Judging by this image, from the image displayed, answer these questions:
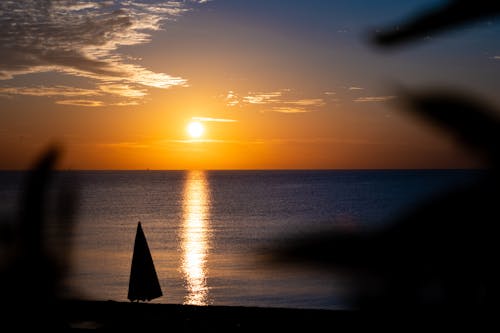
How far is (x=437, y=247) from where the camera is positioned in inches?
17.3

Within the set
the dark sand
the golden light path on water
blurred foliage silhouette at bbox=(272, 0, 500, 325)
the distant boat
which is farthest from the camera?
the golden light path on water

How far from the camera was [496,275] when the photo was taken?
0.44 metres

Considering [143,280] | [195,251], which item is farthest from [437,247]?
[195,251]

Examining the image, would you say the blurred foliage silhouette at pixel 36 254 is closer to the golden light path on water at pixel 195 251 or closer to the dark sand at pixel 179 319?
the dark sand at pixel 179 319

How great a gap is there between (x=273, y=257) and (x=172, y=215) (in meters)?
118

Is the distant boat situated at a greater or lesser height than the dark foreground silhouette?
lesser

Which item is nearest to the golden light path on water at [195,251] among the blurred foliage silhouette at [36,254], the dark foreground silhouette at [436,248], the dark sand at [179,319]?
the dark sand at [179,319]

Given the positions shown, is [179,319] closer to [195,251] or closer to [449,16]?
[449,16]

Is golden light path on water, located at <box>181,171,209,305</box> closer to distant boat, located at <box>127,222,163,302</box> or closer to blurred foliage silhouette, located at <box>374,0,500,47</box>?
distant boat, located at <box>127,222,163,302</box>

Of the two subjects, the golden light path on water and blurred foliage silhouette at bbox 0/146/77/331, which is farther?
the golden light path on water

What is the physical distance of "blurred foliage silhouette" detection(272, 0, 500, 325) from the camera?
433 mm

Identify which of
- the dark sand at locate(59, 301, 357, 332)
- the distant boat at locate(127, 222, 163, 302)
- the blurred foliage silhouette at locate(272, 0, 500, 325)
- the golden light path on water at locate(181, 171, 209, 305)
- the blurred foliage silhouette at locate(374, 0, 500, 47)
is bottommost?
the golden light path on water at locate(181, 171, 209, 305)

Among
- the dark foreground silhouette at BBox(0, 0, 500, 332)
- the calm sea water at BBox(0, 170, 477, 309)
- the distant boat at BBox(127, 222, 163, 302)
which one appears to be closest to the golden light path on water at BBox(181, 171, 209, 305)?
the calm sea water at BBox(0, 170, 477, 309)

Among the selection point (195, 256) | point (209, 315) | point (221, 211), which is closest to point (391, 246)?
point (209, 315)
